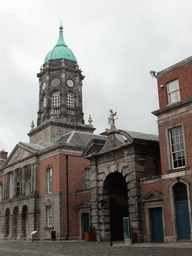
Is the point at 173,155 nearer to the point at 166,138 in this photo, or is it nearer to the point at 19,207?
the point at 166,138

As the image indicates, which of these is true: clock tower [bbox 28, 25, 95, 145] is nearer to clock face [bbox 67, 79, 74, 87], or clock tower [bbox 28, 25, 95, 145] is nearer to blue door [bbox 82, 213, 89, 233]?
clock face [bbox 67, 79, 74, 87]

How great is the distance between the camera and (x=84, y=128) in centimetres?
4669

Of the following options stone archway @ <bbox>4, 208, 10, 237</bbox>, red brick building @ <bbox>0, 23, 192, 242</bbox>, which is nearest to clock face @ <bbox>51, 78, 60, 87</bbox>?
red brick building @ <bbox>0, 23, 192, 242</bbox>

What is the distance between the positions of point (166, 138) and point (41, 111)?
2832cm

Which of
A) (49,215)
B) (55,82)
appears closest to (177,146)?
(49,215)

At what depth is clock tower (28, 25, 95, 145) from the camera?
45.1m

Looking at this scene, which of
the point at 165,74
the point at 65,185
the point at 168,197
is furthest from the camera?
the point at 65,185

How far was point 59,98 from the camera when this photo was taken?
1854 inches

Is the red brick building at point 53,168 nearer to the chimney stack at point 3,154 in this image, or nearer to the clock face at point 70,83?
→ the clock face at point 70,83

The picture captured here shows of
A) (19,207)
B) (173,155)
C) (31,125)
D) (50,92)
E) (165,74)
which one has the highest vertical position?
(50,92)

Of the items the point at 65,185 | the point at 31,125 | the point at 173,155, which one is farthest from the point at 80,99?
the point at 173,155

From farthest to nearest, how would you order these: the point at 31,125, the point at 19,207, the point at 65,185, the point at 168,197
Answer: the point at 31,125
the point at 19,207
the point at 65,185
the point at 168,197

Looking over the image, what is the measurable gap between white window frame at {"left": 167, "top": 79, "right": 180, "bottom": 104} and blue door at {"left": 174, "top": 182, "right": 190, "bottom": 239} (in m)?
5.54

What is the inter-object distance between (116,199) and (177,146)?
30.0 feet
